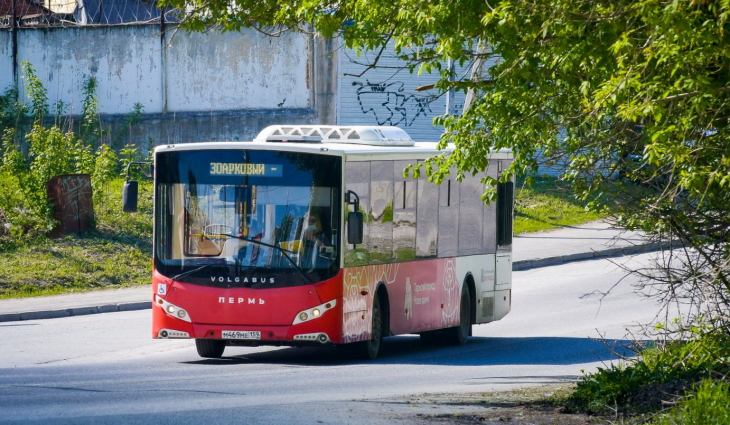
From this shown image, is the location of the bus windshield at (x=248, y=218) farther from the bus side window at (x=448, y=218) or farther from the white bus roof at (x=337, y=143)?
the bus side window at (x=448, y=218)

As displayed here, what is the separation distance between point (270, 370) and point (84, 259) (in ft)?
38.1

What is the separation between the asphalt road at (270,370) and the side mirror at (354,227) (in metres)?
1.54

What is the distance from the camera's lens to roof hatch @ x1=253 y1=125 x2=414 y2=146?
50.3ft

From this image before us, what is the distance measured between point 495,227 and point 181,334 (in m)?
6.01

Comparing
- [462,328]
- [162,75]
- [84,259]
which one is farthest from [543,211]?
[462,328]

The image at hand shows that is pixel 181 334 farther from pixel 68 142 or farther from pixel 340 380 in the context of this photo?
pixel 68 142

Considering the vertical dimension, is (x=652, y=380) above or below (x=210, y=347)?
above

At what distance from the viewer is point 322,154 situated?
14.2m

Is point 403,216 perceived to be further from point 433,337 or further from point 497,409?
point 497,409

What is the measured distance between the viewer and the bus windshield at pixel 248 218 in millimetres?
13922

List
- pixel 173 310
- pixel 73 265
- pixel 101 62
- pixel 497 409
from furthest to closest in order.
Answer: pixel 101 62, pixel 73 265, pixel 173 310, pixel 497 409

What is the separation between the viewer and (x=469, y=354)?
16.1 meters

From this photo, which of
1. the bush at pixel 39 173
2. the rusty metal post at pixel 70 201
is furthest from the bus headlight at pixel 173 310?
the rusty metal post at pixel 70 201

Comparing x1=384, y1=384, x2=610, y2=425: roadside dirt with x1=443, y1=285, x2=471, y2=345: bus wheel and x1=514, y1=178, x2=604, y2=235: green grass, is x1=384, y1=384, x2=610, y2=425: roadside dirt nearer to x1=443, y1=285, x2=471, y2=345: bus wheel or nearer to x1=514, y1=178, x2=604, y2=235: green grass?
x1=443, y1=285, x2=471, y2=345: bus wheel
